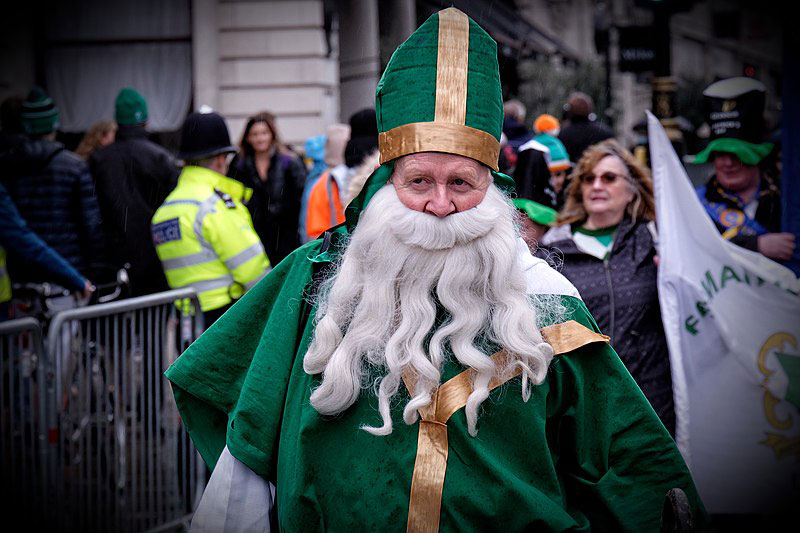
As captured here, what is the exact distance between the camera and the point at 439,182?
2492mm

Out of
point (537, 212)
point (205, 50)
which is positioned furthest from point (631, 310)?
point (205, 50)

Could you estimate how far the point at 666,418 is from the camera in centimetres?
430

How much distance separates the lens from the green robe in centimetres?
238

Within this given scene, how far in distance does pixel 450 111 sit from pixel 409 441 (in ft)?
2.92

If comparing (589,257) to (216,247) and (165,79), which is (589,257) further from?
(165,79)

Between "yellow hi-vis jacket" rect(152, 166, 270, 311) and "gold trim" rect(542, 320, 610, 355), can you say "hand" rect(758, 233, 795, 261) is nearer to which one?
"gold trim" rect(542, 320, 610, 355)

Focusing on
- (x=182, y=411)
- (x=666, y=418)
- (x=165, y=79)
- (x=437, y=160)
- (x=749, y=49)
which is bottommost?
(x=666, y=418)

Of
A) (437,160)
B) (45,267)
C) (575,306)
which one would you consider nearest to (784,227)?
(575,306)

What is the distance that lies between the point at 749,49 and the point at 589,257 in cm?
5033

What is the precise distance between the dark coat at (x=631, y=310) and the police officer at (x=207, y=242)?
177 centimetres

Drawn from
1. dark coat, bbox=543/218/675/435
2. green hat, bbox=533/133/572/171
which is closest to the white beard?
dark coat, bbox=543/218/675/435

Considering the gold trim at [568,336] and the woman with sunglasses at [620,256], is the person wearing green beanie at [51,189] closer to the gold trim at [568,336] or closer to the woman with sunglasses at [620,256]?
the woman with sunglasses at [620,256]

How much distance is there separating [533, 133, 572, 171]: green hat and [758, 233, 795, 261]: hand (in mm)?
2647

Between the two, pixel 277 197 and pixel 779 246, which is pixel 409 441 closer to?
pixel 779 246
